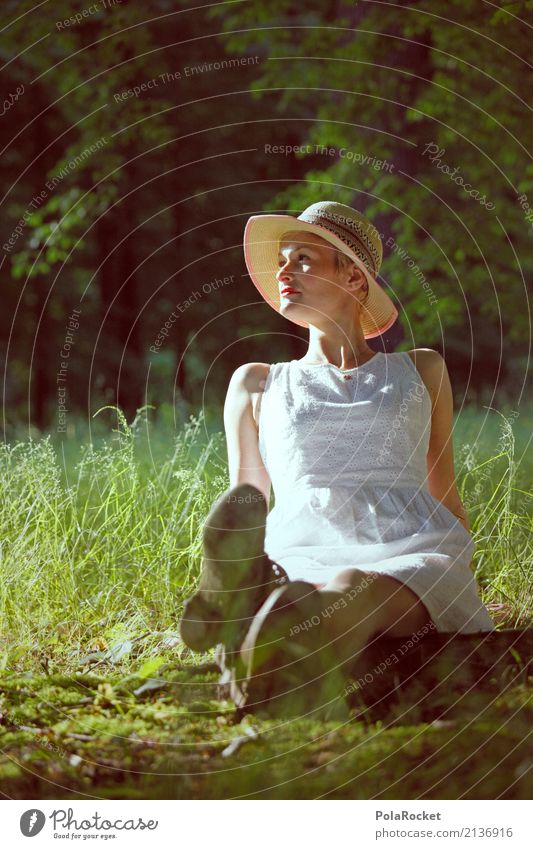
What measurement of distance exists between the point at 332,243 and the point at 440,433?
0.75 m

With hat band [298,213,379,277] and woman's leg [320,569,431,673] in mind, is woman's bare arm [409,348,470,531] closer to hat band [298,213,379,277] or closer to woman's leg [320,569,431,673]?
Answer: hat band [298,213,379,277]

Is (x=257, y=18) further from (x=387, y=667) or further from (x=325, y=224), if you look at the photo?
(x=387, y=667)

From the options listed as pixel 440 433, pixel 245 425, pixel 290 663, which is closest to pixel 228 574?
pixel 290 663

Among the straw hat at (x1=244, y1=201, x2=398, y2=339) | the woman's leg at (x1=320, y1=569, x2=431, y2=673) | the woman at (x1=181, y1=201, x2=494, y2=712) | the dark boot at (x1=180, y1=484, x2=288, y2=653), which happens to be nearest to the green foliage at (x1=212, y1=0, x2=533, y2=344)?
the straw hat at (x1=244, y1=201, x2=398, y2=339)

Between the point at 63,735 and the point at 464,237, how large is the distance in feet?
19.1

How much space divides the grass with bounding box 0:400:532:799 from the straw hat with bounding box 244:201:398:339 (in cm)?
93

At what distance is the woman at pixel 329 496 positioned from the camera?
256 centimetres

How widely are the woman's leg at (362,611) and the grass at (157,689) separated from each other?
22cm

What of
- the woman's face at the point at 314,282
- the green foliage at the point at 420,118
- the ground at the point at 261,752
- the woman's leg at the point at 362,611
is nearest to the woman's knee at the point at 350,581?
the woman's leg at the point at 362,611

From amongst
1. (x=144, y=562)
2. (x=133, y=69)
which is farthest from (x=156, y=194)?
(x=144, y=562)

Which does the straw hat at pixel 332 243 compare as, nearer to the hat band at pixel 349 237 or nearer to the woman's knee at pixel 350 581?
the hat band at pixel 349 237

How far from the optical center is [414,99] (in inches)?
281

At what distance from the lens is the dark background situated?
6.75 metres
